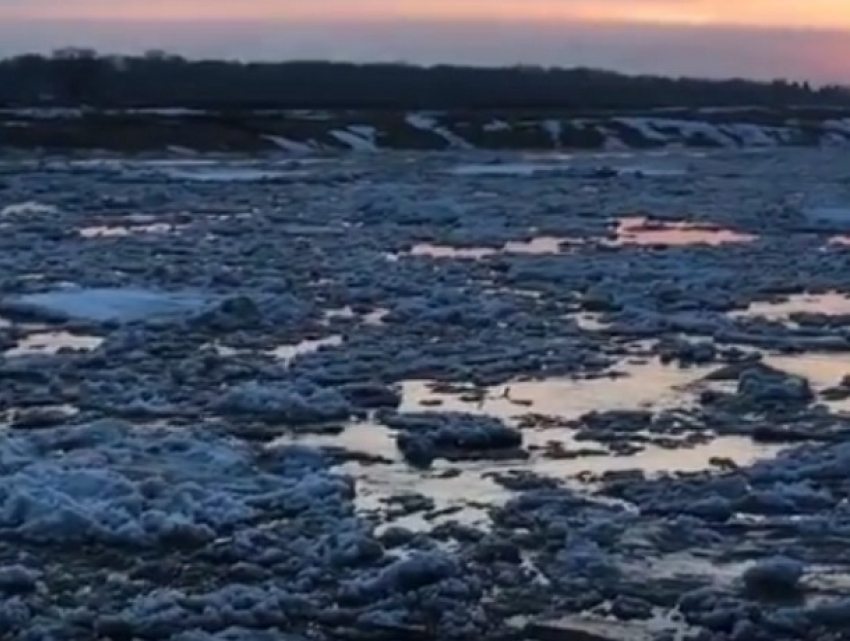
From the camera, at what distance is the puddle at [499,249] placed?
74.3 ft

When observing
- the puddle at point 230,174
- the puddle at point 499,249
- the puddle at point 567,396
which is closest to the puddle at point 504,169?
the puddle at point 230,174

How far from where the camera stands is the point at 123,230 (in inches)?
1033

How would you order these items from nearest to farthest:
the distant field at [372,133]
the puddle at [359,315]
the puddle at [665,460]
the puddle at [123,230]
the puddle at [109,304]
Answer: the puddle at [665,460]
the puddle at [359,315]
the puddle at [109,304]
the puddle at [123,230]
the distant field at [372,133]

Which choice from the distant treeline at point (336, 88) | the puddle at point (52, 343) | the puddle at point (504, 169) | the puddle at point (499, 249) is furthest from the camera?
the distant treeline at point (336, 88)

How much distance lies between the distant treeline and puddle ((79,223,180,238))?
3033 inches

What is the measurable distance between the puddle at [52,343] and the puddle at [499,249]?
835 centimetres

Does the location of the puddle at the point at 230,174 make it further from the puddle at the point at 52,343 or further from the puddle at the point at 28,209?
the puddle at the point at 52,343

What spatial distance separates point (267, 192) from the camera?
3681cm

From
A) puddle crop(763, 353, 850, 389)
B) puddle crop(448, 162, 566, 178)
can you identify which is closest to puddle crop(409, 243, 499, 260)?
puddle crop(763, 353, 850, 389)

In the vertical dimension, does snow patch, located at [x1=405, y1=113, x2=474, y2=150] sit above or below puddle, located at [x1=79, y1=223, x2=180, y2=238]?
below

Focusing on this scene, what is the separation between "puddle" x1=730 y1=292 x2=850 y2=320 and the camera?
53.4ft

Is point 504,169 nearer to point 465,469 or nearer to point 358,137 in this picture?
point 358,137

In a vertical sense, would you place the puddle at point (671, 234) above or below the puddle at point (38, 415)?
below

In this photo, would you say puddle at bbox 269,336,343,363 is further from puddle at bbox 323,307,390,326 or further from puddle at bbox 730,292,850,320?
puddle at bbox 730,292,850,320
